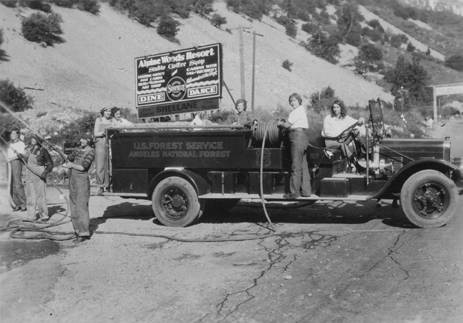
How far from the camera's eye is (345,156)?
9.05m

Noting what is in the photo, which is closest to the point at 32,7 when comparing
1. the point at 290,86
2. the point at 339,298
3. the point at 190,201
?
the point at 290,86

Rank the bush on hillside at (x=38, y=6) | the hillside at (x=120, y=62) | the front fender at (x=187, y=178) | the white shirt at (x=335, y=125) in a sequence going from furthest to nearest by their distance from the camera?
the bush on hillside at (x=38, y=6) < the hillside at (x=120, y=62) < the front fender at (x=187, y=178) < the white shirt at (x=335, y=125)

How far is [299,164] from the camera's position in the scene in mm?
8766

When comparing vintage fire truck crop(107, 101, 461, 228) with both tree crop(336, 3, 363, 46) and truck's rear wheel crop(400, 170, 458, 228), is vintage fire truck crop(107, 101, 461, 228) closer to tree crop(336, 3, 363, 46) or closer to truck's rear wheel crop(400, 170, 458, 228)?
truck's rear wheel crop(400, 170, 458, 228)

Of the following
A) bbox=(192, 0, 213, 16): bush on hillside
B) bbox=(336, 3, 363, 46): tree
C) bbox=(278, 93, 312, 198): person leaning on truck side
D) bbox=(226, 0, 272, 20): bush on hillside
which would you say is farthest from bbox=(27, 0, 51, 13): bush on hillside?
bbox=(336, 3, 363, 46): tree

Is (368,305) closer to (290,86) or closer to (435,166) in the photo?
(435,166)

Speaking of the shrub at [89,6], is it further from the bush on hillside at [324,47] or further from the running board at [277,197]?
the running board at [277,197]

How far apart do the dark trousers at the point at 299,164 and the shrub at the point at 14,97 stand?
22.1m

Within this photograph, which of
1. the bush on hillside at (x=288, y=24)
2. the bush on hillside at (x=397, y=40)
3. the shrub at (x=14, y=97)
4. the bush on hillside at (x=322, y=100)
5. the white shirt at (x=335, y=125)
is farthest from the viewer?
the bush on hillside at (x=397, y=40)

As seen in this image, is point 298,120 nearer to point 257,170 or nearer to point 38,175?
point 257,170

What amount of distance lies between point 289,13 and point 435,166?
7305 centimetres

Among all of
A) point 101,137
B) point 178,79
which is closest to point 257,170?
point 101,137

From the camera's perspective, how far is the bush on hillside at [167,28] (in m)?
48.9

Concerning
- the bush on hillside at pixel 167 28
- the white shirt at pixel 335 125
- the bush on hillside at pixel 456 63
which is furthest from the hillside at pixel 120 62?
the bush on hillside at pixel 456 63
